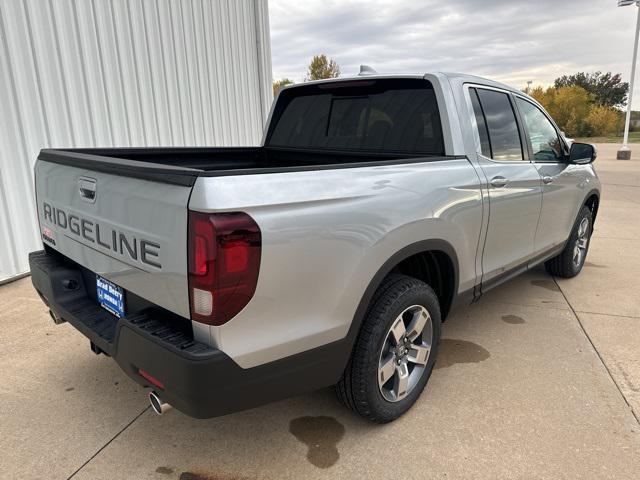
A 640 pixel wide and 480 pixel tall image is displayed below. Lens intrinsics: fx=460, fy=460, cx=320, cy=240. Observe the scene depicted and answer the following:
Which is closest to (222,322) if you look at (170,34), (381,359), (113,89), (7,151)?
(381,359)

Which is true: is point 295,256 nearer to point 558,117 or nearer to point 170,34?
point 170,34

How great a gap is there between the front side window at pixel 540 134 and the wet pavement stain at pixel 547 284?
4.46 ft

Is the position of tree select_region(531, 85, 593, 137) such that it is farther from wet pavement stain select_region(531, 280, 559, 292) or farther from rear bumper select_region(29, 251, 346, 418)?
A: rear bumper select_region(29, 251, 346, 418)

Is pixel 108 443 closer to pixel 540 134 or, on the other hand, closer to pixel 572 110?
pixel 540 134

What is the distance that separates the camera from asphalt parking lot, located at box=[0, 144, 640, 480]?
2.16m

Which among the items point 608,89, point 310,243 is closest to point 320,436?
point 310,243

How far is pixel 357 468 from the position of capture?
2.15m

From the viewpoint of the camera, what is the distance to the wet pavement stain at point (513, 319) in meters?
3.76

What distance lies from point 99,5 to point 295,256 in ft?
16.9

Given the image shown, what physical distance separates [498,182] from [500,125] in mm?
517

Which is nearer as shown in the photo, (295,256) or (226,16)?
(295,256)

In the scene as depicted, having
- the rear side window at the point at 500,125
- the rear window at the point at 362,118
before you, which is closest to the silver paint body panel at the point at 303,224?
the rear window at the point at 362,118

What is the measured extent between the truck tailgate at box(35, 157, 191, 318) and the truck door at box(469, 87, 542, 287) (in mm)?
1998

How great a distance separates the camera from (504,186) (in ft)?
9.91
